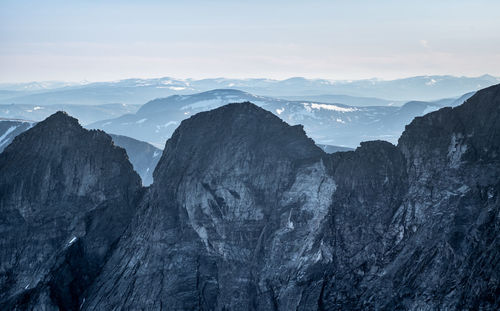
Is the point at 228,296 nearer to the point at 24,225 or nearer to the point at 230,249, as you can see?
the point at 230,249

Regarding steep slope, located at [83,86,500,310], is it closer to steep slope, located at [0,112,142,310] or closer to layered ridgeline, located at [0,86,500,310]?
layered ridgeline, located at [0,86,500,310]

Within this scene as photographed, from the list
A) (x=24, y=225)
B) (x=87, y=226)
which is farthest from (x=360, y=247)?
(x=24, y=225)

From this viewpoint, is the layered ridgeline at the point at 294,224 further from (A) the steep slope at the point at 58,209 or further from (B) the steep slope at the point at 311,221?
(A) the steep slope at the point at 58,209

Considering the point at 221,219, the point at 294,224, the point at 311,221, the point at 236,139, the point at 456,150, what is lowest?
the point at 221,219

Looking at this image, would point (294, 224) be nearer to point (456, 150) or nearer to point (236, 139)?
point (236, 139)

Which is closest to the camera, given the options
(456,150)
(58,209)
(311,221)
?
(456,150)

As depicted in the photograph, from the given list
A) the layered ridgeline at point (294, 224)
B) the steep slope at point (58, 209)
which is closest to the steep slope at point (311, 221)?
the layered ridgeline at point (294, 224)

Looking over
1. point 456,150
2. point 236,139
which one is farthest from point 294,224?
point 456,150
